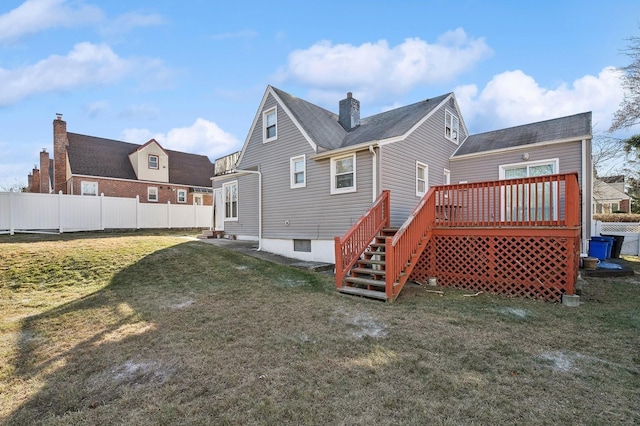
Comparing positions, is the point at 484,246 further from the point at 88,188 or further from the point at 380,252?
the point at 88,188

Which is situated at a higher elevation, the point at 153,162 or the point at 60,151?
the point at 60,151

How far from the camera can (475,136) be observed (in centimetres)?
1398

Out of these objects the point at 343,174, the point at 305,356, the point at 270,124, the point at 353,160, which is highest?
the point at 270,124

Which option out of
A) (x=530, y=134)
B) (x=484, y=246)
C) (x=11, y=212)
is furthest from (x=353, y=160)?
(x=11, y=212)

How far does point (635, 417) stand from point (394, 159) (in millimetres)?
7856

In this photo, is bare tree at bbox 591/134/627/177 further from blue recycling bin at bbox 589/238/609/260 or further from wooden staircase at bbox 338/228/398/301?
wooden staircase at bbox 338/228/398/301

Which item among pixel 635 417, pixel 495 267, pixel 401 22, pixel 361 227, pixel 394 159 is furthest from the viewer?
pixel 401 22

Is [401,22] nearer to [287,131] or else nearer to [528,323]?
[287,131]

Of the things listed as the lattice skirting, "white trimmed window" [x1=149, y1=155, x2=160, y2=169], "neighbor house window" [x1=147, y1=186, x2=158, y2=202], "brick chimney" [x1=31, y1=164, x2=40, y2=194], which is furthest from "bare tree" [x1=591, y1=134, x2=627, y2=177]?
"brick chimney" [x1=31, y1=164, x2=40, y2=194]

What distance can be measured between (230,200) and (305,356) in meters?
12.3

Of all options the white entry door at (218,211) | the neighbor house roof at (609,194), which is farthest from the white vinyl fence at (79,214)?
the neighbor house roof at (609,194)

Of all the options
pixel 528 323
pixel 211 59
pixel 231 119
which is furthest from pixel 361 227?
pixel 231 119

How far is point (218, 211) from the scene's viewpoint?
16125 mm

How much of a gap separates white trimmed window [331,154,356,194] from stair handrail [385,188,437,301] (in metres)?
2.62
